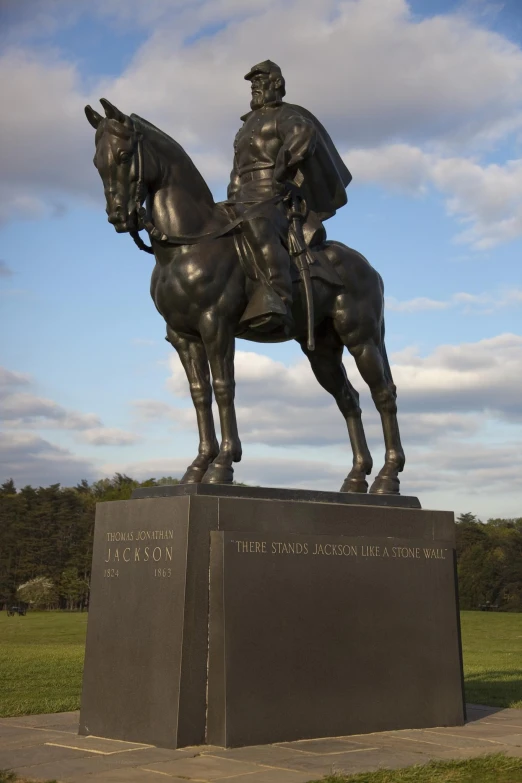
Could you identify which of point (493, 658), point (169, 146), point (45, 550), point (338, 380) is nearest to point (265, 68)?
point (169, 146)

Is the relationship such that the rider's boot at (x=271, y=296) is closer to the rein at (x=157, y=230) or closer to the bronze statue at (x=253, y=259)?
the bronze statue at (x=253, y=259)

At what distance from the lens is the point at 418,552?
10.1 metres

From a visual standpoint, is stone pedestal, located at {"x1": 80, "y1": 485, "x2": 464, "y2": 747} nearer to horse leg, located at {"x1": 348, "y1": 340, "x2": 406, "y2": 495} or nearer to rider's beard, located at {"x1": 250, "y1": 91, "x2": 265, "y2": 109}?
horse leg, located at {"x1": 348, "y1": 340, "x2": 406, "y2": 495}

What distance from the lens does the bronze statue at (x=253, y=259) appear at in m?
9.47

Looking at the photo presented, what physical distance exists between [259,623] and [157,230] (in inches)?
152

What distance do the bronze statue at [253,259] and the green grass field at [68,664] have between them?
3863 mm

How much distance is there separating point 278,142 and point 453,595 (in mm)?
5211

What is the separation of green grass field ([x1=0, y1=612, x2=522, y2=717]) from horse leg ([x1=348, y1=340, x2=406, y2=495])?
319 centimetres

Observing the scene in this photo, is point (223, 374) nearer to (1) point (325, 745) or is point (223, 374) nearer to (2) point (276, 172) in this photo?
(2) point (276, 172)

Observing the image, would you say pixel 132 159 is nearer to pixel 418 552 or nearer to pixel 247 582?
pixel 247 582

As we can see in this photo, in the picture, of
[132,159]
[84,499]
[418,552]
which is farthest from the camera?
[84,499]

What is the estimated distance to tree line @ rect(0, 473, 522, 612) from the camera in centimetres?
4678

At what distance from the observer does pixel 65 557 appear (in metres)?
50.9

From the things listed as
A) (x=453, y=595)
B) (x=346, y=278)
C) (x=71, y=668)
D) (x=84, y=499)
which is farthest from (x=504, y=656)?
(x=84, y=499)
